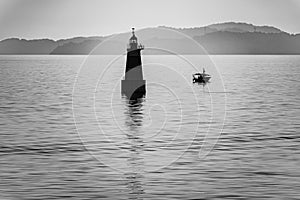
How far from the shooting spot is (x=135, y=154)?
5222 centimetres

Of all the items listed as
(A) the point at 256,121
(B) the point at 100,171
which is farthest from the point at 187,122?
(B) the point at 100,171

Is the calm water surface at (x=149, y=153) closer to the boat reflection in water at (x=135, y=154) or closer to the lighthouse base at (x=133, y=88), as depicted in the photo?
the boat reflection in water at (x=135, y=154)

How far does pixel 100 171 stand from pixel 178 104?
60374 mm

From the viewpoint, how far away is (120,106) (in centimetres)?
9988

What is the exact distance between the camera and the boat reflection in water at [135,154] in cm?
3994

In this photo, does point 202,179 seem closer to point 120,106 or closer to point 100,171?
point 100,171

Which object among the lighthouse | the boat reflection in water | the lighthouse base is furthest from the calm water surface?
the lighthouse base

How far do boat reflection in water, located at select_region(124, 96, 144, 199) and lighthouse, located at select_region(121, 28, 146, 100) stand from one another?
845 inches

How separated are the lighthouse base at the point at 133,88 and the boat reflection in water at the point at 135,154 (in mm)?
24767

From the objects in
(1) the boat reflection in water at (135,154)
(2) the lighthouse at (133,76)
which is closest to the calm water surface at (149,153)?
(1) the boat reflection in water at (135,154)

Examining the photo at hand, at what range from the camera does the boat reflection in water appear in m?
39.9

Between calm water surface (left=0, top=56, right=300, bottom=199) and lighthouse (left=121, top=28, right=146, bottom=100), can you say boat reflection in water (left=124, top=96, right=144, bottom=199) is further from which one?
lighthouse (left=121, top=28, right=146, bottom=100)

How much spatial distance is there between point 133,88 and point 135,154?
223ft

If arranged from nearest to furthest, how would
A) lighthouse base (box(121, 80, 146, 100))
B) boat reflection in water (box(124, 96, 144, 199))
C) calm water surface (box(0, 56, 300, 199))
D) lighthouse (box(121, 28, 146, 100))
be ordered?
calm water surface (box(0, 56, 300, 199)), boat reflection in water (box(124, 96, 144, 199)), lighthouse (box(121, 28, 146, 100)), lighthouse base (box(121, 80, 146, 100))
